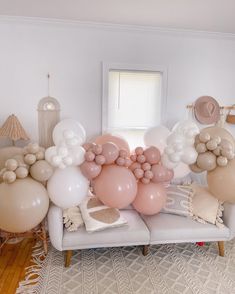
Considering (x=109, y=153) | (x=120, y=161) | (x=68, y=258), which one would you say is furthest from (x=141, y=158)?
(x=68, y=258)

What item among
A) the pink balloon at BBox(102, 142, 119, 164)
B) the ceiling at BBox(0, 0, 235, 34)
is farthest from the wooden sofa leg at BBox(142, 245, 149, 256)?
the ceiling at BBox(0, 0, 235, 34)

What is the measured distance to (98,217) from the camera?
243 cm

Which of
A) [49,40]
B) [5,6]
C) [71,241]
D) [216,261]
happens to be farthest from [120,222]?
[5,6]

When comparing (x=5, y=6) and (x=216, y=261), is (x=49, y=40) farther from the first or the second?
(x=216, y=261)

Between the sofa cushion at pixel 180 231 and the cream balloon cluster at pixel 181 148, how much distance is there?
64cm

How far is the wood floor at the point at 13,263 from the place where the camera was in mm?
2209

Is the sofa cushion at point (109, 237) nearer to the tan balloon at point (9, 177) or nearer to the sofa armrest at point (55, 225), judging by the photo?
the sofa armrest at point (55, 225)

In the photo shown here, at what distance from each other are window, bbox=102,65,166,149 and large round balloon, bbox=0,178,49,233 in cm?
139

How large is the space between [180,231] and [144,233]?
35 centimetres

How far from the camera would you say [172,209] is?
2715mm

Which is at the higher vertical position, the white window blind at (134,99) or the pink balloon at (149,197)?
the white window blind at (134,99)

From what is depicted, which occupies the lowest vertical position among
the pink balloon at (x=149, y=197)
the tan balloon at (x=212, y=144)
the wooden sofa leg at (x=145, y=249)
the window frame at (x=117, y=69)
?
the wooden sofa leg at (x=145, y=249)

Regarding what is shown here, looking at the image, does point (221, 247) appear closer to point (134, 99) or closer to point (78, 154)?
point (78, 154)

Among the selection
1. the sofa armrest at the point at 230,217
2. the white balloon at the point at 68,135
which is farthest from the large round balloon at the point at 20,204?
the sofa armrest at the point at 230,217
